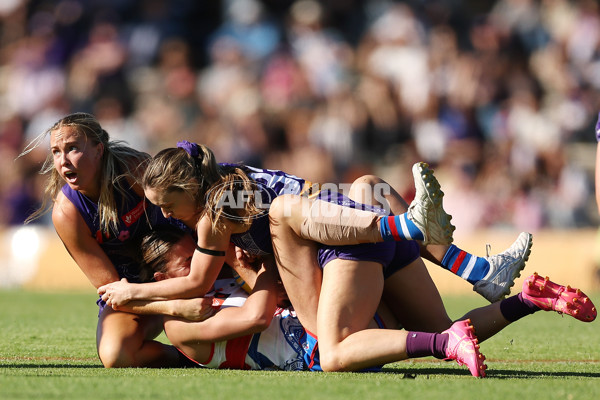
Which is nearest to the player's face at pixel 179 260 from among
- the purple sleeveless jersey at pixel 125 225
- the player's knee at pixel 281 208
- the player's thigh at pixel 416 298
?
the purple sleeveless jersey at pixel 125 225

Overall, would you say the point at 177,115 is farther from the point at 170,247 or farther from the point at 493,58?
the point at 170,247

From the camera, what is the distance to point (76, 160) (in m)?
5.14

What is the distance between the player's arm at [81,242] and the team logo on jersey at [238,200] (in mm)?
917

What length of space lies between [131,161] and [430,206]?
1.88 metres

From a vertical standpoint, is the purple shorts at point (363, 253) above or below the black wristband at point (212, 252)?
below

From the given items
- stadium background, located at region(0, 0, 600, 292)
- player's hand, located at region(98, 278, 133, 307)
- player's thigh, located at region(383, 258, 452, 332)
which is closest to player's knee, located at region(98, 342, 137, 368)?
player's hand, located at region(98, 278, 133, 307)

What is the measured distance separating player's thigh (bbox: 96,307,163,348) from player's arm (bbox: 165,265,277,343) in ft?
0.87

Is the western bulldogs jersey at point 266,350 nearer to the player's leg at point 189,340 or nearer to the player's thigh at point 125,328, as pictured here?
the player's leg at point 189,340

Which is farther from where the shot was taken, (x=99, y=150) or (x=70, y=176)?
(x=99, y=150)

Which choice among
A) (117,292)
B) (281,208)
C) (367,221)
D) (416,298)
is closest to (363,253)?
(367,221)

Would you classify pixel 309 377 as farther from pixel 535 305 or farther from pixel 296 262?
pixel 535 305

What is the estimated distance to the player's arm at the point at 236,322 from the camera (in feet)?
15.8

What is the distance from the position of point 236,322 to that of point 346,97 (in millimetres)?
7677

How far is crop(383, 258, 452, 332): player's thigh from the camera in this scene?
5098 mm
